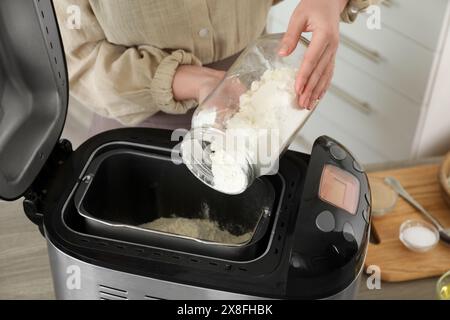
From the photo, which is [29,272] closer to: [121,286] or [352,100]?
[121,286]

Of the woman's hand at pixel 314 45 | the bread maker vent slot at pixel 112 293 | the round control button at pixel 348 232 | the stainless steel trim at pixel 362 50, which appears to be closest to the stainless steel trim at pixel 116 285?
the bread maker vent slot at pixel 112 293

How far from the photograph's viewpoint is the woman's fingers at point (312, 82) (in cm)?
63

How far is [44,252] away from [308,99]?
447 millimetres

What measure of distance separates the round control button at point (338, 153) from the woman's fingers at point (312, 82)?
0.06 metres

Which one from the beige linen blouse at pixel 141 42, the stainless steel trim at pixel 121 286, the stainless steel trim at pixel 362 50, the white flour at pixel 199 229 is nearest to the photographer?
the stainless steel trim at pixel 121 286

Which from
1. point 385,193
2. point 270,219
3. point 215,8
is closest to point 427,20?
point 385,193

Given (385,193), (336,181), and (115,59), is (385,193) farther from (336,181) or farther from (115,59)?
(115,59)

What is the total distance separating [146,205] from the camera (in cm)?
75

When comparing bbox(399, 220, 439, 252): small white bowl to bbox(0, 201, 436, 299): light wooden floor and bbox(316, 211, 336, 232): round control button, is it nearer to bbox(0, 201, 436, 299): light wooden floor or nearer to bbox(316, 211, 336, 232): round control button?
bbox(0, 201, 436, 299): light wooden floor

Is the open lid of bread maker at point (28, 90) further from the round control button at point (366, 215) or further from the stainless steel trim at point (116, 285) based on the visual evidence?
the round control button at point (366, 215)

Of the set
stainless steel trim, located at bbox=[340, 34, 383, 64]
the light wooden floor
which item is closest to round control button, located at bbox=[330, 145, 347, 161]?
the light wooden floor
